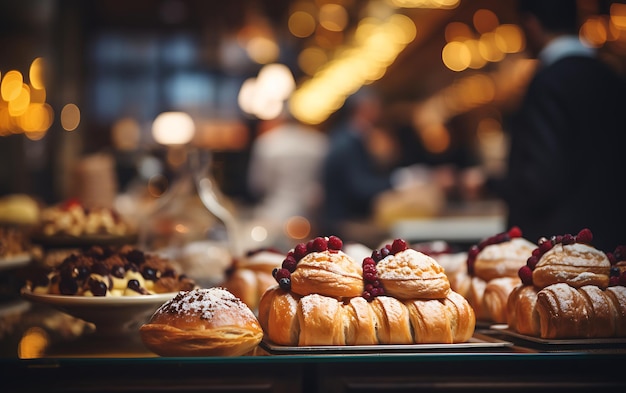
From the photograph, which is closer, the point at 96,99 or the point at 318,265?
the point at 318,265

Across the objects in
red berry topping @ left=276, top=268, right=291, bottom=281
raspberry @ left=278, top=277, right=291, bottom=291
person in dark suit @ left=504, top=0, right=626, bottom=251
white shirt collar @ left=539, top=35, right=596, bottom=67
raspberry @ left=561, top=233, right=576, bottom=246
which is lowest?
raspberry @ left=278, top=277, right=291, bottom=291

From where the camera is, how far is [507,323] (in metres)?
1.76

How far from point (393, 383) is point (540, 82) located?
6.95 feet

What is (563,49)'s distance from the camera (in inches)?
129

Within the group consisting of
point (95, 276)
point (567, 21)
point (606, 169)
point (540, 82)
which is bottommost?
point (95, 276)

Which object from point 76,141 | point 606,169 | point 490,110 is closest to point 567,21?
point 606,169

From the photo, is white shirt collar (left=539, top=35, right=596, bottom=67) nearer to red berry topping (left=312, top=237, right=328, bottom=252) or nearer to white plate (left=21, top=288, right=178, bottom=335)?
red berry topping (left=312, top=237, right=328, bottom=252)

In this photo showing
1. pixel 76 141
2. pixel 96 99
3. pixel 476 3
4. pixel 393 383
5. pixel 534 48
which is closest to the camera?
pixel 393 383

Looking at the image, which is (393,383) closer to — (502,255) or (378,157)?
(502,255)

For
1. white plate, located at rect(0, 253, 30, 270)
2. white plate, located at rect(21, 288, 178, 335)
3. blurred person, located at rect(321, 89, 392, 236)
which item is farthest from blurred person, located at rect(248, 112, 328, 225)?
white plate, located at rect(21, 288, 178, 335)

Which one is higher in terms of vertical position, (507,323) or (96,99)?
(96,99)

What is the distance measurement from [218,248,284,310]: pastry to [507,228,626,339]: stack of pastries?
2.34 ft

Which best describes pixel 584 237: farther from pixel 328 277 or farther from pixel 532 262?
pixel 328 277

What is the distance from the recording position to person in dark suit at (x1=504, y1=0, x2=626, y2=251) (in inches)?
125
